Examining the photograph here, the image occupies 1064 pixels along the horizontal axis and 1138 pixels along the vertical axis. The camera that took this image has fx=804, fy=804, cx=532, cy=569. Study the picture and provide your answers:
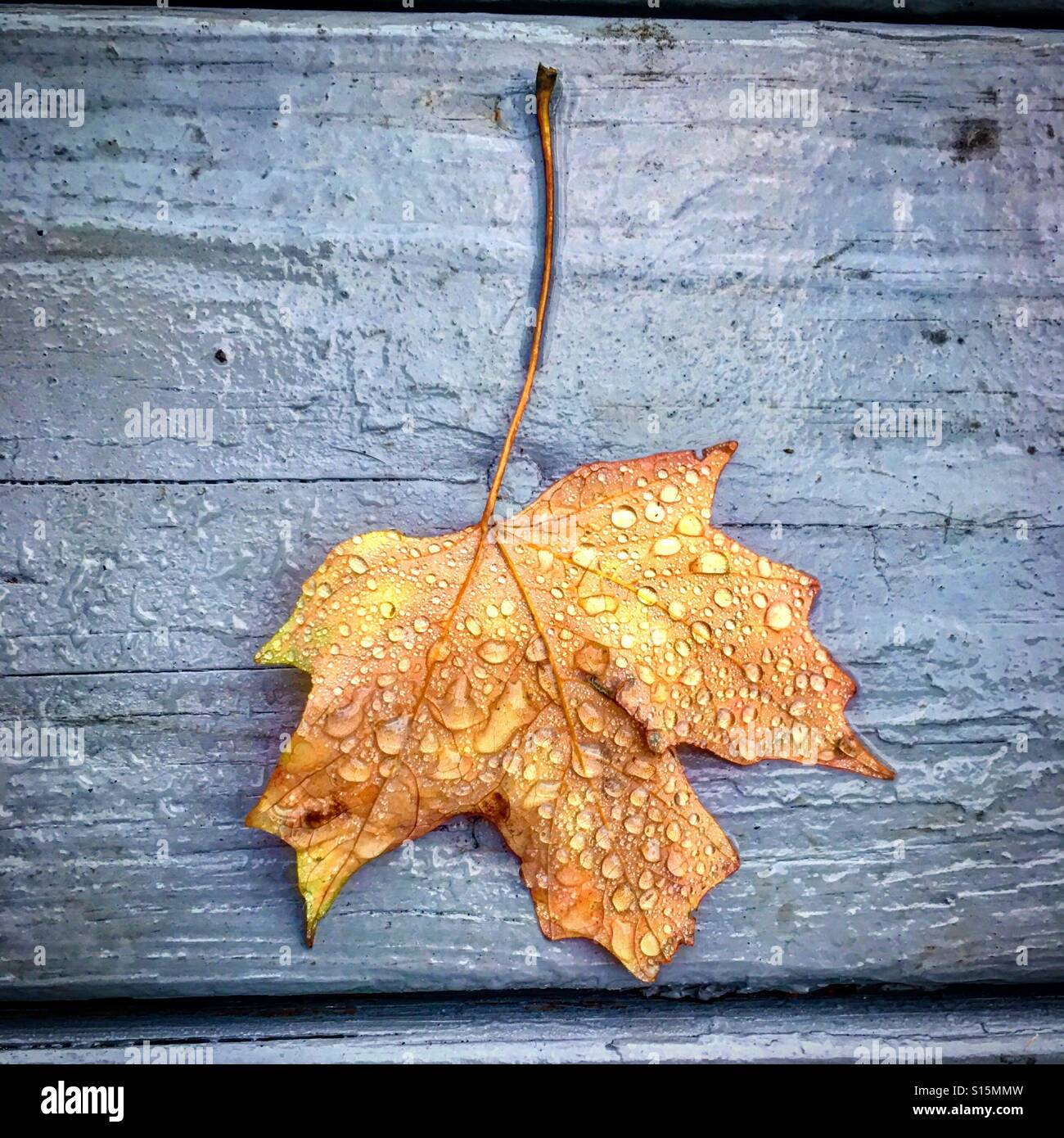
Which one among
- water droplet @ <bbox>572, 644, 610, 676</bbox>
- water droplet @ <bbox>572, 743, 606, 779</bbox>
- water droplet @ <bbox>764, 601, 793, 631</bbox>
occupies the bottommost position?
water droplet @ <bbox>572, 743, 606, 779</bbox>

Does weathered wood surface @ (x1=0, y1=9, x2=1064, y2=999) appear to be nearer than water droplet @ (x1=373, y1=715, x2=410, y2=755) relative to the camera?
No

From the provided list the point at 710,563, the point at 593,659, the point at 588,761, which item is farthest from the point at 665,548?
the point at 588,761

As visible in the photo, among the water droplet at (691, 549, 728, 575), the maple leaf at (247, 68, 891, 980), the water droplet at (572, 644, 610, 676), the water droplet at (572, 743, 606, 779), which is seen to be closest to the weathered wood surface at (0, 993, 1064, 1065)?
the maple leaf at (247, 68, 891, 980)

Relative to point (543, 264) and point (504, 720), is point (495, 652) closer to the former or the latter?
point (504, 720)

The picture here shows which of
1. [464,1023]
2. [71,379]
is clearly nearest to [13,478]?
[71,379]

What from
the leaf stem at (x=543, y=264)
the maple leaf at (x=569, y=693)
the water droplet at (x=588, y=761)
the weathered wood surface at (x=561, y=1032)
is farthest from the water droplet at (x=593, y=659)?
the weathered wood surface at (x=561, y=1032)

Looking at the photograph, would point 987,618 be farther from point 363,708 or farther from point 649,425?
point 363,708

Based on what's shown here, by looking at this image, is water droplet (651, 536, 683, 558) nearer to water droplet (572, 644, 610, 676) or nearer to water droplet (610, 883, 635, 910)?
water droplet (572, 644, 610, 676)
